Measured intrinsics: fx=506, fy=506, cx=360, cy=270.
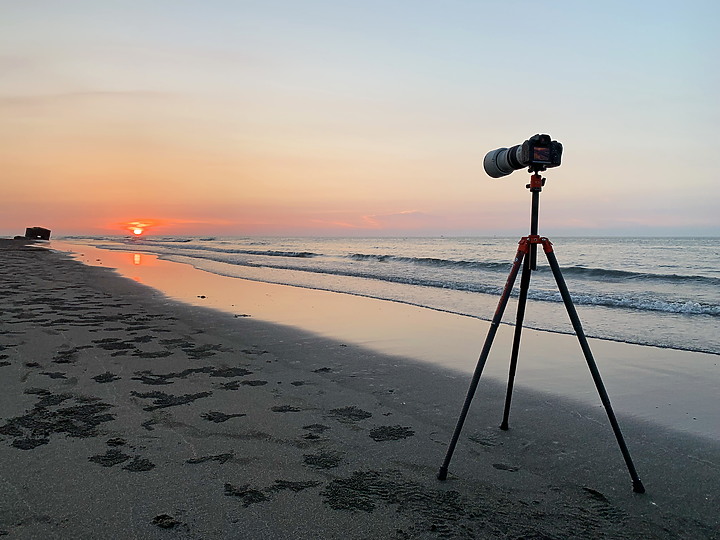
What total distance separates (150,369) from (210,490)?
3193 millimetres

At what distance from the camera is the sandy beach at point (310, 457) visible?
280 centimetres

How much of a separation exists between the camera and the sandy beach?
→ 2101 millimetres

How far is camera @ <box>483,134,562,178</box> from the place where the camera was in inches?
132

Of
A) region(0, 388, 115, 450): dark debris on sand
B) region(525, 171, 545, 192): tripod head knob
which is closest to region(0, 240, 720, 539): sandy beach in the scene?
region(0, 388, 115, 450): dark debris on sand

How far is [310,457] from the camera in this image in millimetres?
3619

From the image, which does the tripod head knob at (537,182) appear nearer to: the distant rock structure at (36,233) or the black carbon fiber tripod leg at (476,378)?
the black carbon fiber tripod leg at (476,378)

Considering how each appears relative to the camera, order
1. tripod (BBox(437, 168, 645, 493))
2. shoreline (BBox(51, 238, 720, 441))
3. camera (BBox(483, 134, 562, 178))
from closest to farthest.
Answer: tripod (BBox(437, 168, 645, 493)) → camera (BBox(483, 134, 562, 178)) → shoreline (BBox(51, 238, 720, 441))

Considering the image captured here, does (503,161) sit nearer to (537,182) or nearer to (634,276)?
(537,182)

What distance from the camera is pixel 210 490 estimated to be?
122 inches

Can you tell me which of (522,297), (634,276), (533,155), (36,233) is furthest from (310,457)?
(36,233)

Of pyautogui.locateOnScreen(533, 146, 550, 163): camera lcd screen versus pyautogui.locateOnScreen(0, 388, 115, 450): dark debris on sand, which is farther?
pyautogui.locateOnScreen(0, 388, 115, 450): dark debris on sand

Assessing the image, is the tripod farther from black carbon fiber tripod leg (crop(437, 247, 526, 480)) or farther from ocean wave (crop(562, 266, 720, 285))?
ocean wave (crop(562, 266, 720, 285))

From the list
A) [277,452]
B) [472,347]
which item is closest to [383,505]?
[277,452]

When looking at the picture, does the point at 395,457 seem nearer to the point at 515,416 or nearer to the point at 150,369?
the point at 515,416
